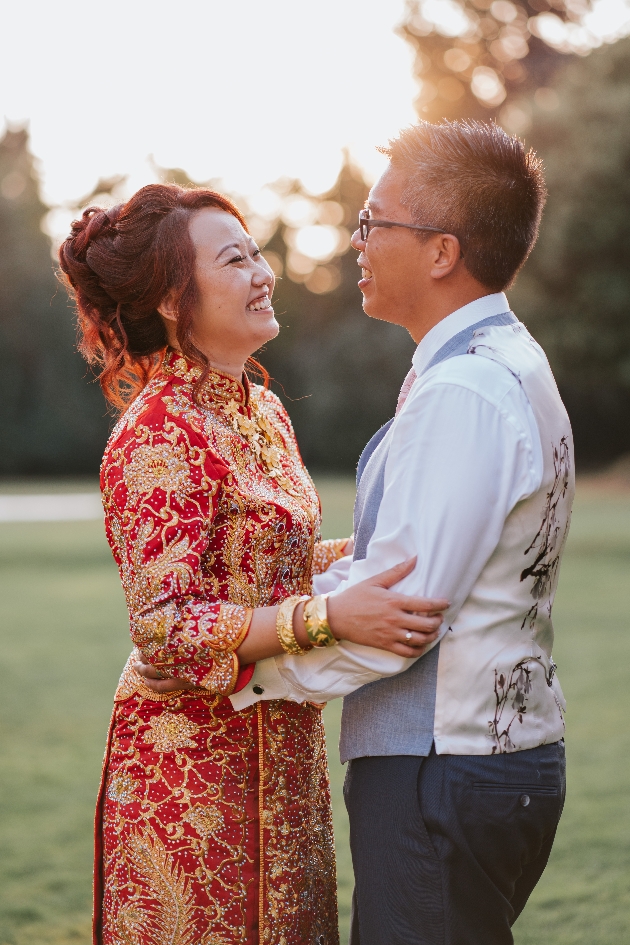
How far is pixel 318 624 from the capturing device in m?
1.99

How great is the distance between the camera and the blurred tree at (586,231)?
16859 millimetres

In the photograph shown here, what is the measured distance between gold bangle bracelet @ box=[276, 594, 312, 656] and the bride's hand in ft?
0.33

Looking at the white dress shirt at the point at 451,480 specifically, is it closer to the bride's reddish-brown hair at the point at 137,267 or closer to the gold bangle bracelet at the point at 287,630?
the gold bangle bracelet at the point at 287,630

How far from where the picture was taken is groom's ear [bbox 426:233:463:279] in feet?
6.87

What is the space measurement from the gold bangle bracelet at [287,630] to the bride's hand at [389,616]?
4.0 inches

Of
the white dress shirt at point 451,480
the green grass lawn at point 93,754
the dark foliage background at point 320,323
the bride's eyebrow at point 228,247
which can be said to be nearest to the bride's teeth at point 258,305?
the bride's eyebrow at point 228,247

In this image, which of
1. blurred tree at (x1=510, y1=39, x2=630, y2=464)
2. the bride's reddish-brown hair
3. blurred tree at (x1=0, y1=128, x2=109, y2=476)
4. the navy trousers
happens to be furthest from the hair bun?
blurred tree at (x1=0, y1=128, x2=109, y2=476)

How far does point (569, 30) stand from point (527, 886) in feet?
133

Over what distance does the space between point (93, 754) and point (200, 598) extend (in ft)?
15.5

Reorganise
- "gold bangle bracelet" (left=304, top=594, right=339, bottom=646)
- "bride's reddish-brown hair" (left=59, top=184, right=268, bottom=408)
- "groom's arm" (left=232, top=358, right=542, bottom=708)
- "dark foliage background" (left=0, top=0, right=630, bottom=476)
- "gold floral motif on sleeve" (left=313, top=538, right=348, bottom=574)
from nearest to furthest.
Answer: "groom's arm" (left=232, top=358, right=542, bottom=708) < "gold bangle bracelet" (left=304, top=594, right=339, bottom=646) < "bride's reddish-brown hair" (left=59, top=184, right=268, bottom=408) < "gold floral motif on sleeve" (left=313, top=538, right=348, bottom=574) < "dark foliage background" (left=0, top=0, right=630, bottom=476)

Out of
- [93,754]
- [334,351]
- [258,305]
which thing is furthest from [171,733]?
[334,351]

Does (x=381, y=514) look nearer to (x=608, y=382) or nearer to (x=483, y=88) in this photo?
(x=608, y=382)

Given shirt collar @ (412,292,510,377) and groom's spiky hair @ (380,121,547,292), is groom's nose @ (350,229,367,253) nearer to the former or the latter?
groom's spiky hair @ (380,121,547,292)

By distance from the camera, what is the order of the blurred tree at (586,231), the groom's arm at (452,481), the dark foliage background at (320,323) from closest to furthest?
the groom's arm at (452,481) < the blurred tree at (586,231) < the dark foliage background at (320,323)
